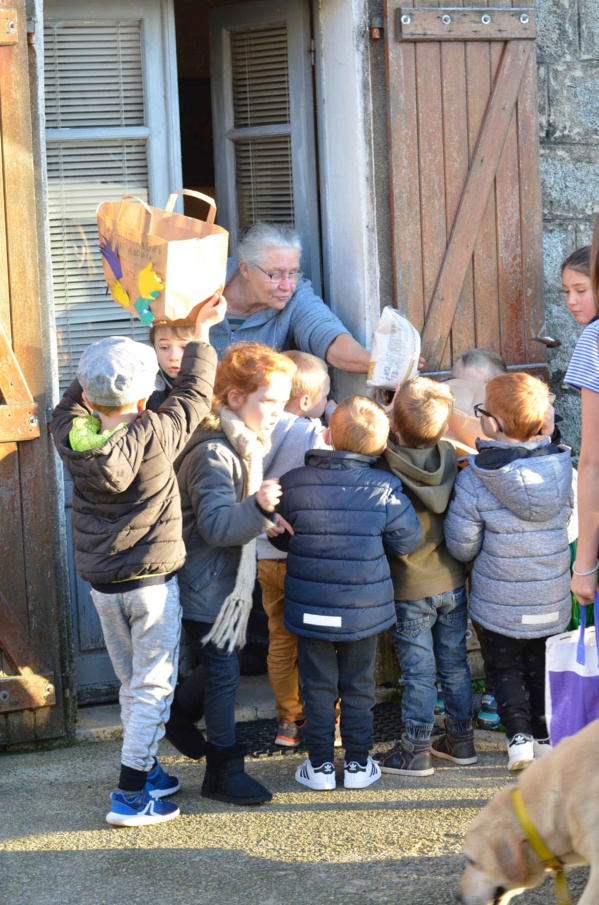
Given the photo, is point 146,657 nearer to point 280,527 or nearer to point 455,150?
point 280,527

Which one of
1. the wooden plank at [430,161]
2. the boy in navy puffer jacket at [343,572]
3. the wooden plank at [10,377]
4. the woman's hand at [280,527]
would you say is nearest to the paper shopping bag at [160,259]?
the wooden plank at [10,377]

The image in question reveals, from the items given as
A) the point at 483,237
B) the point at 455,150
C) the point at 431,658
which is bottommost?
the point at 431,658

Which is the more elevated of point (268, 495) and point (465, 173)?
point (465, 173)

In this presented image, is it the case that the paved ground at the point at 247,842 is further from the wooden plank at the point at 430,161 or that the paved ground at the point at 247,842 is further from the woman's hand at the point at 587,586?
the wooden plank at the point at 430,161

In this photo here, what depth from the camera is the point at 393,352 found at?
14.1ft

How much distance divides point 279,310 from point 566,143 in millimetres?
1516

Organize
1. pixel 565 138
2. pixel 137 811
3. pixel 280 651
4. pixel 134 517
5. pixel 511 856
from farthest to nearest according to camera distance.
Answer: pixel 565 138 → pixel 280 651 → pixel 137 811 → pixel 134 517 → pixel 511 856

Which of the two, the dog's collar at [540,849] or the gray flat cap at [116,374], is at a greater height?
the gray flat cap at [116,374]

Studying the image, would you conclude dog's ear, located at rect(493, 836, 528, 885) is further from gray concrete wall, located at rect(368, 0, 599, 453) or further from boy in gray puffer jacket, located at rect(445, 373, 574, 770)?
gray concrete wall, located at rect(368, 0, 599, 453)

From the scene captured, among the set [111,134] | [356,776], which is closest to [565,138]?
[111,134]

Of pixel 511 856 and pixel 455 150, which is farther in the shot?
pixel 455 150

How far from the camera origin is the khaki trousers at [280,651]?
419 cm

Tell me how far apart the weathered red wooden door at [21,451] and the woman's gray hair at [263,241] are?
930 mm

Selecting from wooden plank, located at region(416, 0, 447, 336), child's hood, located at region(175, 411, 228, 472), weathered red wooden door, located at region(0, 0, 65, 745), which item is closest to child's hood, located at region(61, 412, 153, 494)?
child's hood, located at region(175, 411, 228, 472)
